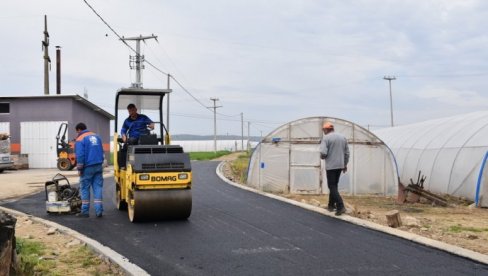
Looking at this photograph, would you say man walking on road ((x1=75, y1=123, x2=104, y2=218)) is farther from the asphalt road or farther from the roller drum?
the roller drum

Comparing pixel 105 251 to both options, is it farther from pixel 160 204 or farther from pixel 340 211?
pixel 340 211

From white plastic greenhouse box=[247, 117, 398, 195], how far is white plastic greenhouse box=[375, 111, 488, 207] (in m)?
1.65

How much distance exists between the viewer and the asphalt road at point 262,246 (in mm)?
5988

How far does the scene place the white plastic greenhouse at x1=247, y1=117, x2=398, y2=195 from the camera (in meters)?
20.0

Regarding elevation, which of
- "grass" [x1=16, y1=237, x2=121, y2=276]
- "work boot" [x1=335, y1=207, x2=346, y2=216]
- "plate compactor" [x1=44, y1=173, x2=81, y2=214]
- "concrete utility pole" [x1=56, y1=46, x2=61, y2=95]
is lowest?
"grass" [x1=16, y1=237, x2=121, y2=276]

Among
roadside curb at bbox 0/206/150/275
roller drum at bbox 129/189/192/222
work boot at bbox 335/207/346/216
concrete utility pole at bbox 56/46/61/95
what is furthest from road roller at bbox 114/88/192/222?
concrete utility pole at bbox 56/46/61/95

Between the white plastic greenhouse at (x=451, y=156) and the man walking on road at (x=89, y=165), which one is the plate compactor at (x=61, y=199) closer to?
the man walking on road at (x=89, y=165)

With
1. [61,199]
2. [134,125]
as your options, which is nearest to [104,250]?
[134,125]

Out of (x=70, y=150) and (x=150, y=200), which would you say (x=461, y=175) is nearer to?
(x=150, y=200)

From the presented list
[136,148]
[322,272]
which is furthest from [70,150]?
[322,272]

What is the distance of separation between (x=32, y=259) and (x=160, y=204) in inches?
112

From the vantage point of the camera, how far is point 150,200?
8836 mm

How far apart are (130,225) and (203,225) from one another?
50.5 inches

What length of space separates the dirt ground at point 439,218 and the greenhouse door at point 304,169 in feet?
5.13
